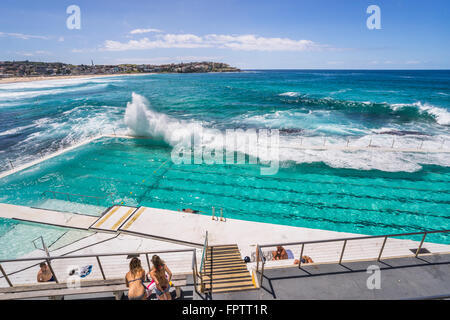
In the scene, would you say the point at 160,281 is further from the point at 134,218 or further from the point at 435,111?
the point at 435,111

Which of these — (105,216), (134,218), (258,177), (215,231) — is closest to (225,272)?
(215,231)

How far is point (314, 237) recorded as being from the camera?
9711 mm

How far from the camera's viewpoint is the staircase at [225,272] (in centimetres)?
559

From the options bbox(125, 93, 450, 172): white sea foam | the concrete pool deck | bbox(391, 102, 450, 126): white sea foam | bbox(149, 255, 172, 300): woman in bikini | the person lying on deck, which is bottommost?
the concrete pool deck

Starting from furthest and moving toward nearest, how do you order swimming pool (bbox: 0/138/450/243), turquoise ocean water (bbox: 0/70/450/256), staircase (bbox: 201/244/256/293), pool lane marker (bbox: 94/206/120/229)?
1. turquoise ocean water (bbox: 0/70/450/256)
2. swimming pool (bbox: 0/138/450/243)
3. pool lane marker (bbox: 94/206/120/229)
4. staircase (bbox: 201/244/256/293)

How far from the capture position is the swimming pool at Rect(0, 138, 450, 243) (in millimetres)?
12258

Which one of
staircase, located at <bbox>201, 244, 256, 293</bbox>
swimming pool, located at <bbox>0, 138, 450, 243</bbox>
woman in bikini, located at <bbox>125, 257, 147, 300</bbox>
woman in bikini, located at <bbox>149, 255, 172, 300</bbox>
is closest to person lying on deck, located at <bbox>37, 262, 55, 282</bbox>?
woman in bikini, located at <bbox>125, 257, 147, 300</bbox>

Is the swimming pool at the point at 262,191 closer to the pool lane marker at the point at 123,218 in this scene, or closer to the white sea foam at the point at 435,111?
the pool lane marker at the point at 123,218

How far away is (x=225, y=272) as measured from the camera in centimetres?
665

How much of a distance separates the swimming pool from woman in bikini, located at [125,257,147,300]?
827 cm

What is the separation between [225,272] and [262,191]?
29.1 ft

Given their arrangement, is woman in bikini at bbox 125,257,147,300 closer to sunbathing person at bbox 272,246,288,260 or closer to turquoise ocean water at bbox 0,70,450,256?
sunbathing person at bbox 272,246,288,260

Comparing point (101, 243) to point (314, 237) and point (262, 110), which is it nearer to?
point (314, 237)

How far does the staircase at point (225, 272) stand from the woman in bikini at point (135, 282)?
61.8 inches
